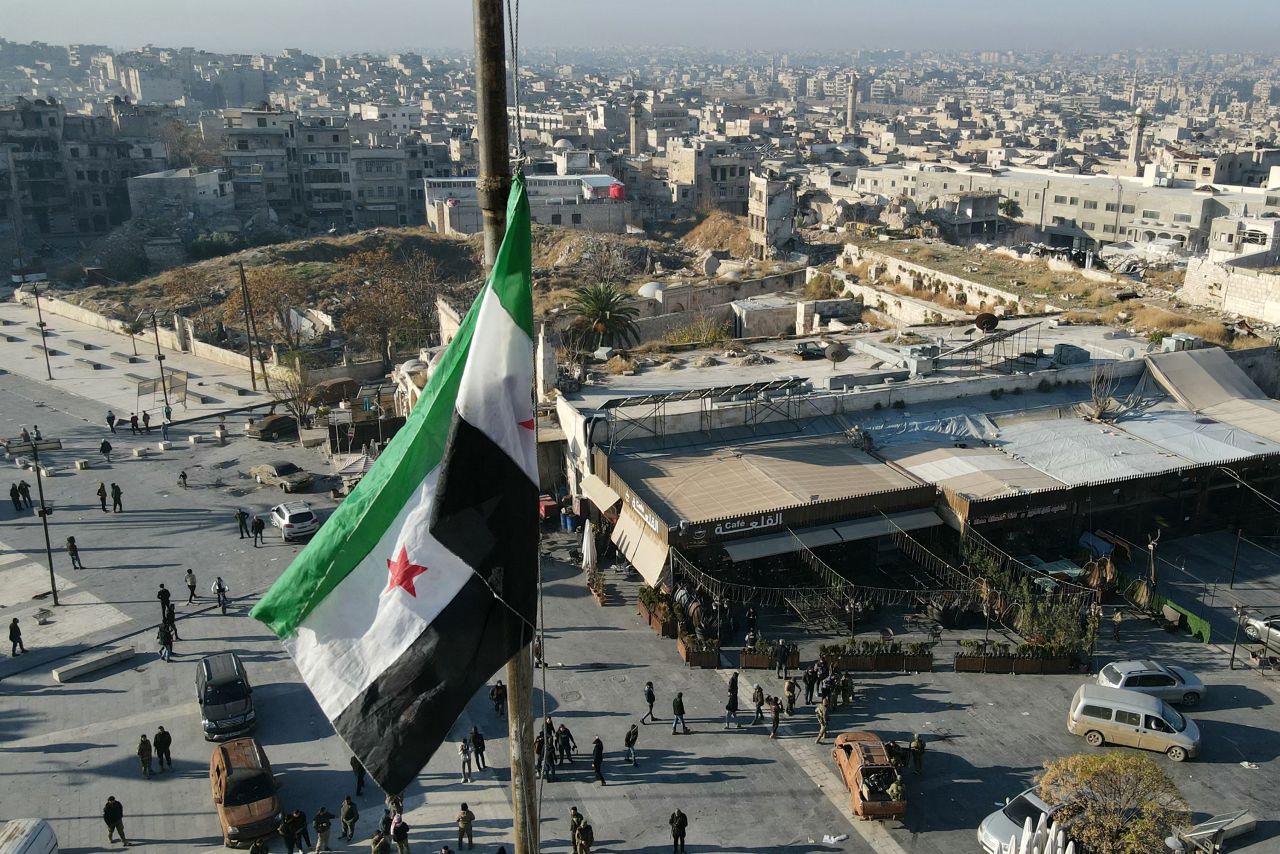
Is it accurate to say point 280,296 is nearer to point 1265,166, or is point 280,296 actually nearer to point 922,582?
point 922,582

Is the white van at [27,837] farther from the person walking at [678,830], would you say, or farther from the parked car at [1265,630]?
the parked car at [1265,630]

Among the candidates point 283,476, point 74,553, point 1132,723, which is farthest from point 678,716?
point 283,476

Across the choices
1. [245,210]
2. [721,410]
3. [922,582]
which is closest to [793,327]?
[721,410]

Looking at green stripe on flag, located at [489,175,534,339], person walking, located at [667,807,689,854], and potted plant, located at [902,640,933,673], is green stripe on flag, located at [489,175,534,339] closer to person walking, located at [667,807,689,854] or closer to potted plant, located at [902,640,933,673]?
person walking, located at [667,807,689,854]

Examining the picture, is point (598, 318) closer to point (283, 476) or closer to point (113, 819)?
point (283, 476)

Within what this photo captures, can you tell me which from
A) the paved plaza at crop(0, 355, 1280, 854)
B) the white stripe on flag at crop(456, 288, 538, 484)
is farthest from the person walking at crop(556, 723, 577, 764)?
the white stripe on flag at crop(456, 288, 538, 484)
